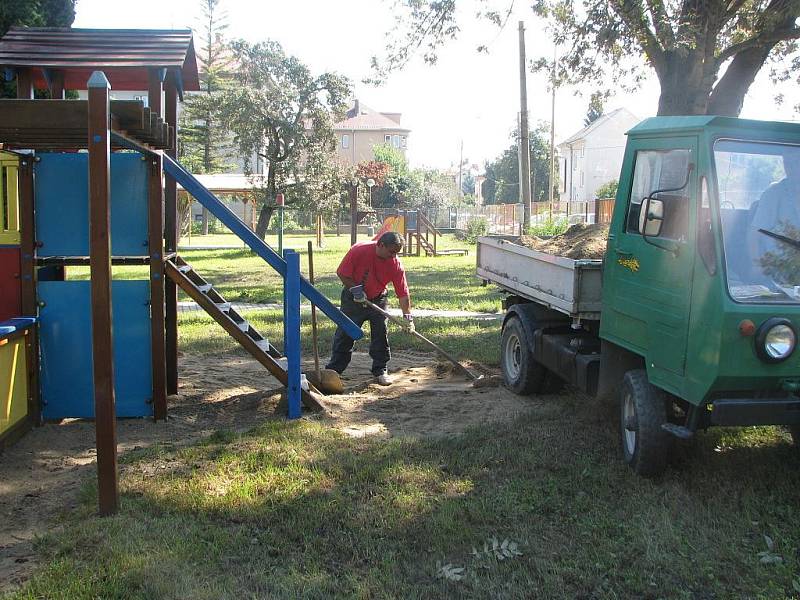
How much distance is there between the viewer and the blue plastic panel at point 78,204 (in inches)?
282

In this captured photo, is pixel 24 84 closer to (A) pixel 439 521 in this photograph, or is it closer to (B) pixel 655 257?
(A) pixel 439 521

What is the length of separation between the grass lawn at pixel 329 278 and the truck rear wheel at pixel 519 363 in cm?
593

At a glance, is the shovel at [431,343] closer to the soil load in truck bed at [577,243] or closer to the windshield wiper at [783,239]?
the soil load in truck bed at [577,243]

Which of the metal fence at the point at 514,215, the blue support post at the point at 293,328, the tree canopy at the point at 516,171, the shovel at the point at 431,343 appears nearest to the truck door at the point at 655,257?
the blue support post at the point at 293,328

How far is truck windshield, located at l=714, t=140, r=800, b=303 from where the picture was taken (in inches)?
192

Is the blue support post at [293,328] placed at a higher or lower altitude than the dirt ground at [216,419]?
higher

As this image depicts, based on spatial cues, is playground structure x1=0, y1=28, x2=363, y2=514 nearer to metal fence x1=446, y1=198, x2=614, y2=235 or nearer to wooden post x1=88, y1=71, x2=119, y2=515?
wooden post x1=88, y1=71, x2=119, y2=515

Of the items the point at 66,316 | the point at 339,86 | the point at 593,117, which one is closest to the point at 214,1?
the point at 339,86

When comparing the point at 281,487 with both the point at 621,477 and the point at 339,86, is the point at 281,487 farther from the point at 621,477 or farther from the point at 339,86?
the point at 339,86

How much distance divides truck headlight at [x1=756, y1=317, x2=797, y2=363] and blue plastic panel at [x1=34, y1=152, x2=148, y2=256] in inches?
196

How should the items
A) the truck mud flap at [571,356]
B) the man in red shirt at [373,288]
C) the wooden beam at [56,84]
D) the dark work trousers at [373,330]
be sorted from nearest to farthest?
1. the truck mud flap at [571,356]
2. the wooden beam at [56,84]
3. the man in red shirt at [373,288]
4. the dark work trousers at [373,330]

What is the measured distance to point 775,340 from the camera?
472cm

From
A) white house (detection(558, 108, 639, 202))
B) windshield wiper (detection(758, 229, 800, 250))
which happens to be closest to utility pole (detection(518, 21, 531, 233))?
windshield wiper (detection(758, 229, 800, 250))

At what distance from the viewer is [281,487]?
5.41 m
